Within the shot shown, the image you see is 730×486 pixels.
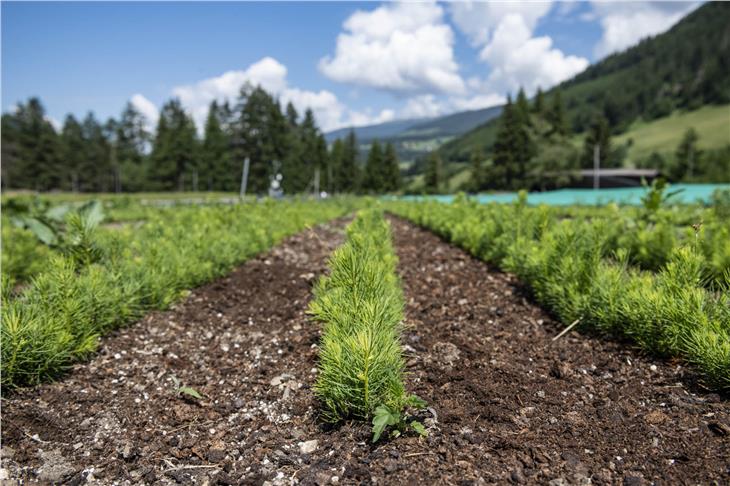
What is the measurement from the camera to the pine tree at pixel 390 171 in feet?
200

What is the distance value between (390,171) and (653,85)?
91.0 metres

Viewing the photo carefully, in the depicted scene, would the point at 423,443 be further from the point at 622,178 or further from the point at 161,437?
the point at 622,178

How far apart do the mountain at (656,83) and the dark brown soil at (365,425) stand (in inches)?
2271

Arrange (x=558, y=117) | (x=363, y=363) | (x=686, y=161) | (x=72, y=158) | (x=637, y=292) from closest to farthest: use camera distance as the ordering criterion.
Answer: (x=363, y=363) < (x=637, y=292) < (x=686, y=161) < (x=558, y=117) < (x=72, y=158)

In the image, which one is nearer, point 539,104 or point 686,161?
point 686,161

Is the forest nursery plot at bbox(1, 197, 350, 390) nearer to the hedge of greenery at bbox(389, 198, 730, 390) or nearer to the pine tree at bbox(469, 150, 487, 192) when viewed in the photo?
the hedge of greenery at bbox(389, 198, 730, 390)

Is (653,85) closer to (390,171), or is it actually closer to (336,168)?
(390,171)

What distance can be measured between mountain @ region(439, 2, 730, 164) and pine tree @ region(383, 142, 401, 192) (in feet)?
36.1

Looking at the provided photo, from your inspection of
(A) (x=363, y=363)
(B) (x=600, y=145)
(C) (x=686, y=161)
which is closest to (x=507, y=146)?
(C) (x=686, y=161)

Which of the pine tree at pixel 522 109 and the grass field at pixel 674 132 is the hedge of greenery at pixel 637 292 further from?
the grass field at pixel 674 132

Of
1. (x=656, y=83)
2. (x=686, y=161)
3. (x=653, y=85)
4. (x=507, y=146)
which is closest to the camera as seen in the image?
(x=686, y=161)

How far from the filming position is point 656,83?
375ft

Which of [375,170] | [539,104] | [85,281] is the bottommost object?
[85,281]

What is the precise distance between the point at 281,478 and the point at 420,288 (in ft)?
11.0
